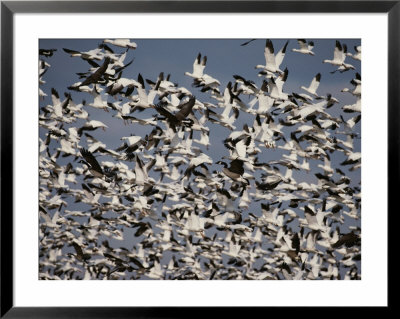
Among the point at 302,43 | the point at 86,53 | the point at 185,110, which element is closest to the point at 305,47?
the point at 302,43

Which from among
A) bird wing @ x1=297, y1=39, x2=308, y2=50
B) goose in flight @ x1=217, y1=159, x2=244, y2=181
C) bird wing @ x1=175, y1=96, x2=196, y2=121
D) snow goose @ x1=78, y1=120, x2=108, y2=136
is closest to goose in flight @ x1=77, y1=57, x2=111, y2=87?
snow goose @ x1=78, y1=120, x2=108, y2=136

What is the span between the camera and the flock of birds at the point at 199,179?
1337 mm

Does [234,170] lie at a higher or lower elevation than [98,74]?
lower

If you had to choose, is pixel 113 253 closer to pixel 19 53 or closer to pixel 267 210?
pixel 267 210

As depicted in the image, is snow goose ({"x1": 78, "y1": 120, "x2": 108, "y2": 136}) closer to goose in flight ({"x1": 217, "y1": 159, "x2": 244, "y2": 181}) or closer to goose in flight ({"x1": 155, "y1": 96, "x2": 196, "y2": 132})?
goose in flight ({"x1": 155, "y1": 96, "x2": 196, "y2": 132})

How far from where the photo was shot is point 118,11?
1.31m

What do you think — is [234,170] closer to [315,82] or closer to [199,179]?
[199,179]

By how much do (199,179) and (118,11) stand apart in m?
0.50

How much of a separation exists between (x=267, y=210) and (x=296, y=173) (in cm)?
13

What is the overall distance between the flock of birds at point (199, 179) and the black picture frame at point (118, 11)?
0.09m

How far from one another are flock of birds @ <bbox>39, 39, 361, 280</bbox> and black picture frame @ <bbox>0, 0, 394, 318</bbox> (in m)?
0.09

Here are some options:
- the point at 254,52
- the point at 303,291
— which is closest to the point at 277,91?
the point at 254,52

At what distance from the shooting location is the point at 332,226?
1.34m

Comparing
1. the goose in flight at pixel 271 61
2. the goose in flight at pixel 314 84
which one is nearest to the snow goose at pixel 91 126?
the goose in flight at pixel 271 61
